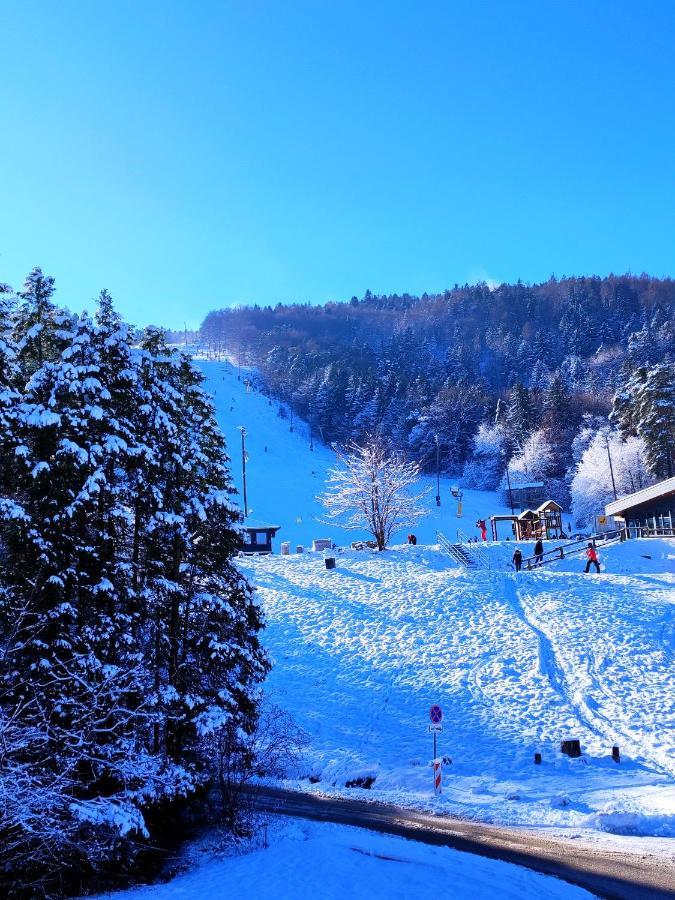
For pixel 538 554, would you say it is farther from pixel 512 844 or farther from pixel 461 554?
pixel 512 844

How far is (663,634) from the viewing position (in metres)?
26.8

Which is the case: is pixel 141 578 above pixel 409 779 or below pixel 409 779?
above

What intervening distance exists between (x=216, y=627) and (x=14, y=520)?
18.8 ft

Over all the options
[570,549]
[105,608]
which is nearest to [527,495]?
[570,549]

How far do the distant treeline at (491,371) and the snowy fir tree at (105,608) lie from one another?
86085 mm

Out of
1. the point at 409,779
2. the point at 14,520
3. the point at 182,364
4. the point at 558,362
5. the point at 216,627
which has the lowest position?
the point at 409,779

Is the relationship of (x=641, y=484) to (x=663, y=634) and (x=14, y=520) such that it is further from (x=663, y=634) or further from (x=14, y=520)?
(x=14, y=520)

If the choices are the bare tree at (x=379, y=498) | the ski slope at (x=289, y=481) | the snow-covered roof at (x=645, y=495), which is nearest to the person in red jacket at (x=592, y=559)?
the snow-covered roof at (x=645, y=495)

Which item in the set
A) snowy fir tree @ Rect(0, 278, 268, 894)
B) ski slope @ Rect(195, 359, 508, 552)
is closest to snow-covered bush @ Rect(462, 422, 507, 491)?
ski slope @ Rect(195, 359, 508, 552)

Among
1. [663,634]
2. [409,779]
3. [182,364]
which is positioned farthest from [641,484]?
[182,364]

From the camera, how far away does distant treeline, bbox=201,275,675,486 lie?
106438 millimetres

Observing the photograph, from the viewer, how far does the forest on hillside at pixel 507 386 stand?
93.9 m

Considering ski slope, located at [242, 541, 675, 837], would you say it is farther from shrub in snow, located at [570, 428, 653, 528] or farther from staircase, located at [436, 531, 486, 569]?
shrub in snow, located at [570, 428, 653, 528]

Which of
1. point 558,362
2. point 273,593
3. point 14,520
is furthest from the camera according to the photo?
point 558,362
